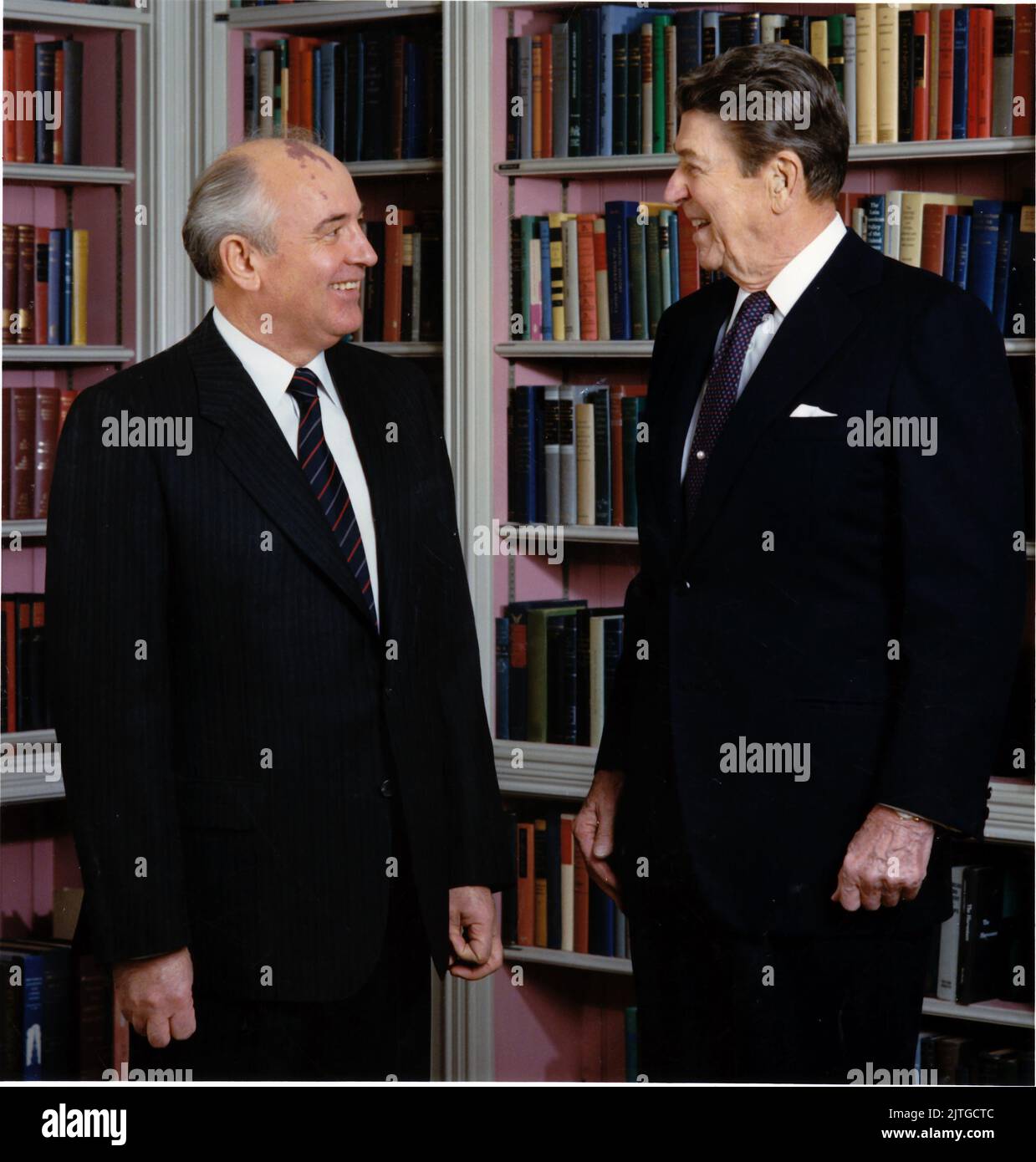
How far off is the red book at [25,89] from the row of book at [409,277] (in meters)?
0.80

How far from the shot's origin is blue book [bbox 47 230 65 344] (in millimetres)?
3613

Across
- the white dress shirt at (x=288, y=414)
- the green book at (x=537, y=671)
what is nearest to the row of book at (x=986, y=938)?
the green book at (x=537, y=671)

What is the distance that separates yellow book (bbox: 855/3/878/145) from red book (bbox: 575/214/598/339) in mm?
575

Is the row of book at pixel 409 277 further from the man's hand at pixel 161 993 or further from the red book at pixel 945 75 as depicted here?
the man's hand at pixel 161 993

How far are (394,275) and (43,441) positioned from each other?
883 mm

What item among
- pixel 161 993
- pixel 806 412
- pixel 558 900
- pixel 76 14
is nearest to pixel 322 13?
pixel 76 14

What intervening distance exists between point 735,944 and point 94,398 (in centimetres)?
116

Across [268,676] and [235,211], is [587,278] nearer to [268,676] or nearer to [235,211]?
[235,211]

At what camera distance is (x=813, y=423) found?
2146mm

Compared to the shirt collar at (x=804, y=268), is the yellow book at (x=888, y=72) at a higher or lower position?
higher

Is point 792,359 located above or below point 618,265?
below

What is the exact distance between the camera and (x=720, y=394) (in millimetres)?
2273

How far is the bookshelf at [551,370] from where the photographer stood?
3.15m
